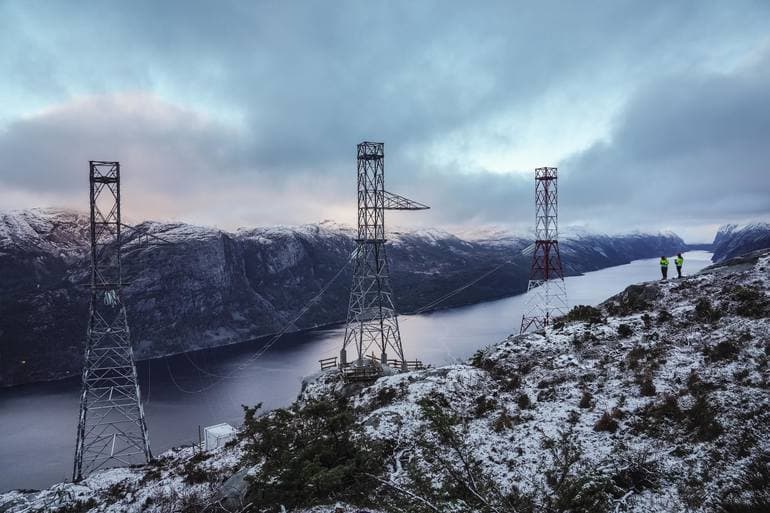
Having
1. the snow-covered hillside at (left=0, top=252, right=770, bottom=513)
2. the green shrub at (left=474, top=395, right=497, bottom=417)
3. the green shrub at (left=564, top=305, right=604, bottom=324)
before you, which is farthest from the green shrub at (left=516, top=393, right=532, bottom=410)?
the green shrub at (left=564, top=305, right=604, bottom=324)

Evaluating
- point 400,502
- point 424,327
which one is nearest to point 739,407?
point 400,502

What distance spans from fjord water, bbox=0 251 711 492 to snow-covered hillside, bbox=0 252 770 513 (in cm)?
2081

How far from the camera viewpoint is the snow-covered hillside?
9539 mm

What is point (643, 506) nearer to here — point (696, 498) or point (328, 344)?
point (696, 498)

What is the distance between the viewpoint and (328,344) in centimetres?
14425

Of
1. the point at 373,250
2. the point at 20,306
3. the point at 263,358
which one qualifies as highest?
the point at 373,250

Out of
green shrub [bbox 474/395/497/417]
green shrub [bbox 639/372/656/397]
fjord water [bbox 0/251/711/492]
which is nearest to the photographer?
green shrub [bbox 639/372/656/397]

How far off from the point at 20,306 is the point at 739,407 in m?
211

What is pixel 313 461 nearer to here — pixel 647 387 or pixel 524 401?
pixel 524 401

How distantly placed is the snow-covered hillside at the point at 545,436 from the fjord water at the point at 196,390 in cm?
2081

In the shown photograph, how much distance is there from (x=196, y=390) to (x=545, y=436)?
10524 centimetres

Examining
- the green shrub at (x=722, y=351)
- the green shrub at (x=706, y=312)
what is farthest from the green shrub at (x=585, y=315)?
the green shrub at (x=722, y=351)

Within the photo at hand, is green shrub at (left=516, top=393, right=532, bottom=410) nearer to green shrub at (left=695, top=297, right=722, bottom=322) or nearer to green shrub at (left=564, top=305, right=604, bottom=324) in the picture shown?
green shrub at (left=564, top=305, right=604, bottom=324)

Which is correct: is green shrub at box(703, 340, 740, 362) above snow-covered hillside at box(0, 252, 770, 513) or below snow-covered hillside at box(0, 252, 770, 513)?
above
